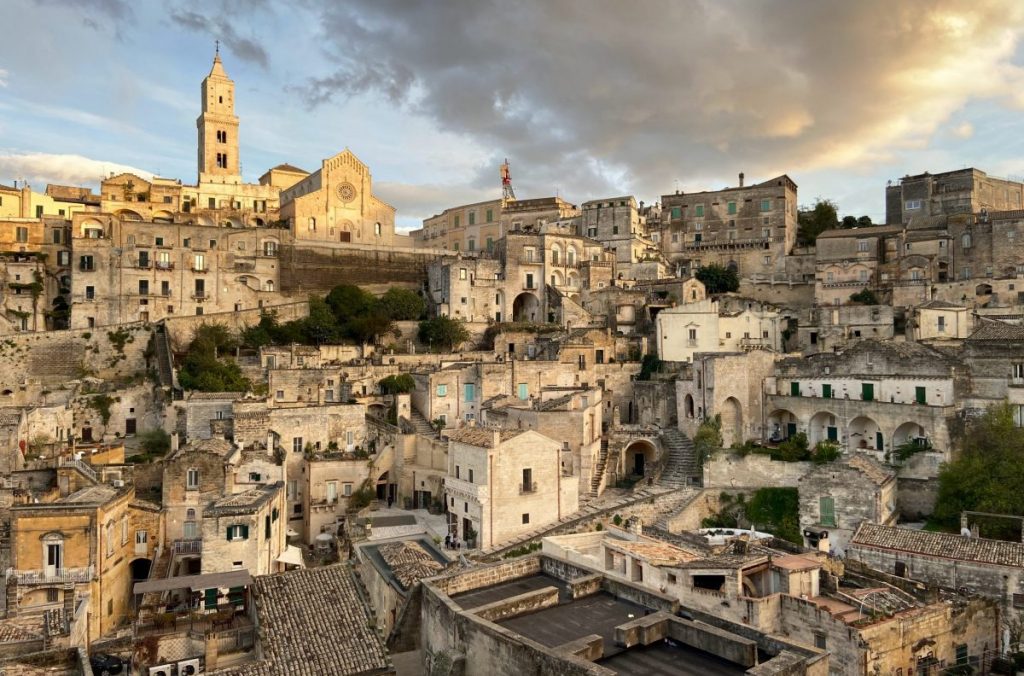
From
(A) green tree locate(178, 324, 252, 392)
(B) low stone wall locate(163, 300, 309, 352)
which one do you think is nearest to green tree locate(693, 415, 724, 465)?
(A) green tree locate(178, 324, 252, 392)

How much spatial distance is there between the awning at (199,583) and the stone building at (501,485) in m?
9.53

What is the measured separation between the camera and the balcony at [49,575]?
2105 cm

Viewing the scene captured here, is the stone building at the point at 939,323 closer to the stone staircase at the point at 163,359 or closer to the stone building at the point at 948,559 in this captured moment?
the stone building at the point at 948,559

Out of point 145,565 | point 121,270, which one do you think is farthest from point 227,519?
point 121,270

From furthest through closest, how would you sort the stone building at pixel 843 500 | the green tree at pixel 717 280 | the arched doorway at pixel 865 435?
the green tree at pixel 717 280 < the arched doorway at pixel 865 435 < the stone building at pixel 843 500

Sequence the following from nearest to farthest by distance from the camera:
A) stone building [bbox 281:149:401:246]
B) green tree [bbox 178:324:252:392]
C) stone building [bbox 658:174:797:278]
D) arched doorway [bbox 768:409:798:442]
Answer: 1. arched doorway [bbox 768:409:798:442]
2. green tree [bbox 178:324:252:392]
3. stone building [bbox 281:149:401:246]
4. stone building [bbox 658:174:797:278]

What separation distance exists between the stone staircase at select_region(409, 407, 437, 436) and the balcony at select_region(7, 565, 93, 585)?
1652 cm

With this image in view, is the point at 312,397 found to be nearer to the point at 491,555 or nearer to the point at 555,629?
the point at 491,555

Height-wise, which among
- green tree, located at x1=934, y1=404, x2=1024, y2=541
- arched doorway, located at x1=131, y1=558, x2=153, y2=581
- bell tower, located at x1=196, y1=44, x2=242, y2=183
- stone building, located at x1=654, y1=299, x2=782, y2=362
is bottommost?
arched doorway, located at x1=131, y1=558, x2=153, y2=581

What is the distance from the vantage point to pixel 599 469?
3534 cm

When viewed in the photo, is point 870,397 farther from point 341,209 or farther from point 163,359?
point 341,209

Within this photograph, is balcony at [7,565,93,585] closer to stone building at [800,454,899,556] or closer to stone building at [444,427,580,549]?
stone building at [444,427,580,549]

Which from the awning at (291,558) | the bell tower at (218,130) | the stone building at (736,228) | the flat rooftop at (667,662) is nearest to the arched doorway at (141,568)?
the awning at (291,558)

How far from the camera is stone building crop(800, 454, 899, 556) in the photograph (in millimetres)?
27953
